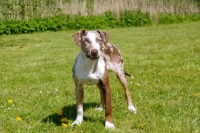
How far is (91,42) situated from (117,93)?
2.08 m

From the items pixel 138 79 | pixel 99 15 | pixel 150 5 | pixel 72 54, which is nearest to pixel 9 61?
pixel 72 54

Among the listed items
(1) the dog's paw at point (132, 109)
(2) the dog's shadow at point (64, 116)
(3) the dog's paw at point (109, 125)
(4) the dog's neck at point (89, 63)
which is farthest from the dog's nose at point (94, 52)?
(1) the dog's paw at point (132, 109)

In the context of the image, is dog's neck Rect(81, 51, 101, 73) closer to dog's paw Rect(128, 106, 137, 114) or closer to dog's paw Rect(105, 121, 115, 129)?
dog's paw Rect(105, 121, 115, 129)

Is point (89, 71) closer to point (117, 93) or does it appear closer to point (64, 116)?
point (64, 116)

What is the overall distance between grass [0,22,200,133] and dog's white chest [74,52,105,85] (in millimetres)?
583

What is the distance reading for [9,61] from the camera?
34.8 ft

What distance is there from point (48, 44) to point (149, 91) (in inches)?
333

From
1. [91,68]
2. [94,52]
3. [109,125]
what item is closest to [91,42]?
[94,52]

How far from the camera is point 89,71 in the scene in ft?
15.2

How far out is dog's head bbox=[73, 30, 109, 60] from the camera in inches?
169

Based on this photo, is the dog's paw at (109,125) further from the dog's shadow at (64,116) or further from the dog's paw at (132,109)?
the dog's paw at (132,109)

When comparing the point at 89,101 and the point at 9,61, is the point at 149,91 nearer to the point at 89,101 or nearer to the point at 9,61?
the point at 89,101

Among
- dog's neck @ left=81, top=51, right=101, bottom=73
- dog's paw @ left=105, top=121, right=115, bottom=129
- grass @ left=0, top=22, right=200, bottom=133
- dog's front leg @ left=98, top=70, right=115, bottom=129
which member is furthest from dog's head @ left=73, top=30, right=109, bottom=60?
grass @ left=0, top=22, right=200, bottom=133

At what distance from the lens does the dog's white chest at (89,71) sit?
4.61 m
